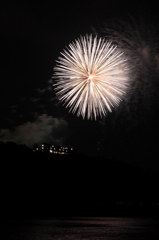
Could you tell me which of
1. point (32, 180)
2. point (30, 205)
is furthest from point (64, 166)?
point (30, 205)

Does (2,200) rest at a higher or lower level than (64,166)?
lower

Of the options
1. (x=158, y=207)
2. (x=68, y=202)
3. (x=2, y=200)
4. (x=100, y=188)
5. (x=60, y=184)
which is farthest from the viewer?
(x=158, y=207)

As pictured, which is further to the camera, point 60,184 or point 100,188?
point 100,188

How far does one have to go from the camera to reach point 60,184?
102 meters

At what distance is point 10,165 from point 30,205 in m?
21.0

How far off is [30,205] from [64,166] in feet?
99.4

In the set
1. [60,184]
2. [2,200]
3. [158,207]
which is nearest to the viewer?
[2,200]

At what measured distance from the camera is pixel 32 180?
99.4 metres

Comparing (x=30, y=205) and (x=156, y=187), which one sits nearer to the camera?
(x=30, y=205)

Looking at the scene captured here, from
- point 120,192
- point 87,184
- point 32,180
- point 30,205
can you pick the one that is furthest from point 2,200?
point 120,192

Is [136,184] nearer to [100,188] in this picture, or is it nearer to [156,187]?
[156,187]

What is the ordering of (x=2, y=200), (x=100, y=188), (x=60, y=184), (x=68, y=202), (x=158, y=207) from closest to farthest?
(x=2, y=200) < (x=68, y=202) < (x=60, y=184) < (x=100, y=188) < (x=158, y=207)

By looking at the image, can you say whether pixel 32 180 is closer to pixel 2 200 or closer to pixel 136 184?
pixel 2 200

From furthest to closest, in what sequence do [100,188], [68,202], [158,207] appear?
1. [158,207]
2. [100,188]
3. [68,202]
